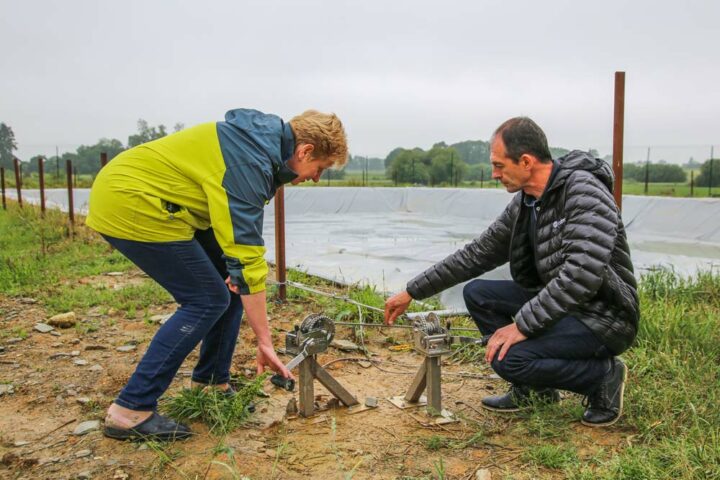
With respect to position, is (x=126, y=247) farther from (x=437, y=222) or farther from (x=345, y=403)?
(x=437, y=222)

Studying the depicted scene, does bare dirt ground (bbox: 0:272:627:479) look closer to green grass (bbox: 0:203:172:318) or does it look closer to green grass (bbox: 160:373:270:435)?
green grass (bbox: 160:373:270:435)

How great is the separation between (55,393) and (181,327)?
105cm

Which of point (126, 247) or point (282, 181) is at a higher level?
point (282, 181)

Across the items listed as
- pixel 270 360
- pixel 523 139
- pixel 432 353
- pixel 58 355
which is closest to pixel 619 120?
pixel 523 139

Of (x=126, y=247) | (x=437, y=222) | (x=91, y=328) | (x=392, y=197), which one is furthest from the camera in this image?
(x=392, y=197)

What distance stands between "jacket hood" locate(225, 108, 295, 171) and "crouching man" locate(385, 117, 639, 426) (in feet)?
2.67

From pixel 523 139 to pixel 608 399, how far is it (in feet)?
3.53

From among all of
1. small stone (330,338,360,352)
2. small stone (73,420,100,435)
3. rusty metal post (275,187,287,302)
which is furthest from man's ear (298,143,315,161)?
rusty metal post (275,187,287,302)

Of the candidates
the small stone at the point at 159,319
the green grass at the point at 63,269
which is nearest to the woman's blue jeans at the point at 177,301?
the small stone at the point at 159,319

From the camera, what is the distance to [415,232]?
9.75 m

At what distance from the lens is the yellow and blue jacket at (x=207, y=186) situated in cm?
196

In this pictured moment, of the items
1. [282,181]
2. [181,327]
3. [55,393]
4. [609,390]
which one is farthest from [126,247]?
[609,390]

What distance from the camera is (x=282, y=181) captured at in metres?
2.20

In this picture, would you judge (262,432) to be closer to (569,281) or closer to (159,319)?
(569,281)
